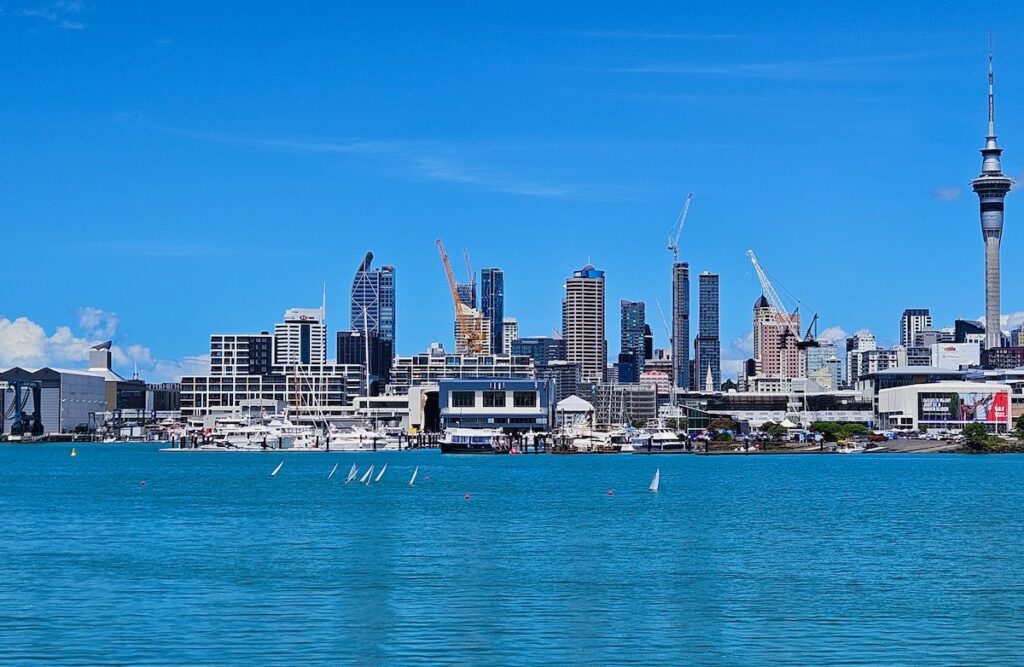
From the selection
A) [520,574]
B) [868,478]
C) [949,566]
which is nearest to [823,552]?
[949,566]

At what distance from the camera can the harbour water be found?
4050cm

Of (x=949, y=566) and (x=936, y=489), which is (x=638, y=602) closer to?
(x=949, y=566)

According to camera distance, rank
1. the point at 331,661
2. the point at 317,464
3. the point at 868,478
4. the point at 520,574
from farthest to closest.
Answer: the point at 317,464 → the point at 868,478 → the point at 520,574 → the point at 331,661

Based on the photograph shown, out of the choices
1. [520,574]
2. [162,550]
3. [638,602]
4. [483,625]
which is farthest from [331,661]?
[162,550]

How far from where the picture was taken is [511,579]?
5419 centimetres

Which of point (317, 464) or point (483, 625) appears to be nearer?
point (483, 625)

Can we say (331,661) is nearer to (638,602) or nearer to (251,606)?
(251,606)

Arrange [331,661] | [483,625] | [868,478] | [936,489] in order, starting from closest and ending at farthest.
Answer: [331,661] < [483,625] < [936,489] < [868,478]

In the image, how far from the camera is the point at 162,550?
6531 centimetres

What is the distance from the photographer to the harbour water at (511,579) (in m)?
40.5

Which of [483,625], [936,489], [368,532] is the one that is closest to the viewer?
[483,625]

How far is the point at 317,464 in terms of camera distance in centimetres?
18788

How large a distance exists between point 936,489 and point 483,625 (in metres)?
85.8

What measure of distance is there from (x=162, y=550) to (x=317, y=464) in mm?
123085
